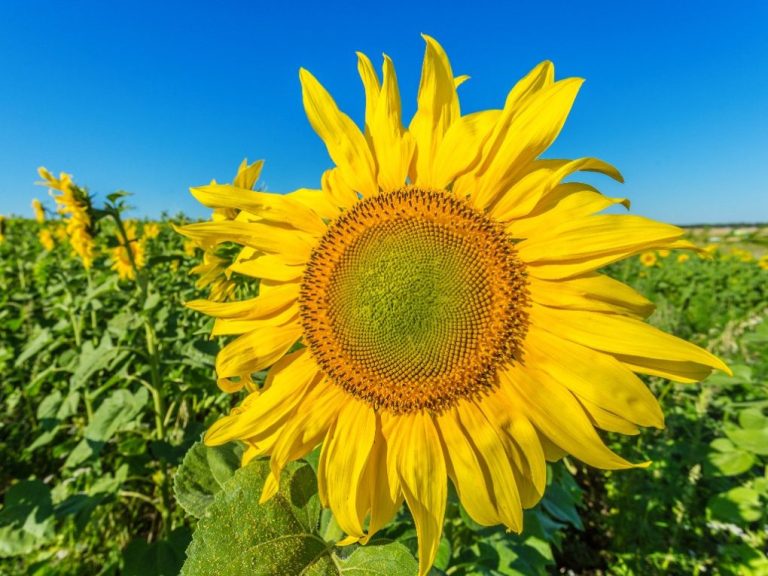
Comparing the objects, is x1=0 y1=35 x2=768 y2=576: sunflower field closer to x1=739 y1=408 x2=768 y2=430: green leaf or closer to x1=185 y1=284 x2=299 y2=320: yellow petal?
x1=185 y1=284 x2=299 y2=320: yellow petal

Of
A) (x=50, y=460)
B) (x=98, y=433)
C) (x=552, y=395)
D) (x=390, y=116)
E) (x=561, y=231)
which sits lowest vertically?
(x=50, y=460)

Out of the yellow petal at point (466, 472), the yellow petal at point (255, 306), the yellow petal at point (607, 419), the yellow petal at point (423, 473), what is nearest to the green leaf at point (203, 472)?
the yellow petal at point (255, 306)

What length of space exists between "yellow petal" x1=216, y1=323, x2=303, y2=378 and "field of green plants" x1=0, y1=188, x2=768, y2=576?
28cm

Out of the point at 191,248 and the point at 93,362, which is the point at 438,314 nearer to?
the point at 93,362

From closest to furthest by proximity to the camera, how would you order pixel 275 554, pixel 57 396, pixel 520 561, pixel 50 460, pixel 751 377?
pixel 275 554 < pixel 520 561 < pixel 751 377 < pixel 57 396 < pixel 50 460

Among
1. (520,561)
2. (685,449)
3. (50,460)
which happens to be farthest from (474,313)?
(50,460)

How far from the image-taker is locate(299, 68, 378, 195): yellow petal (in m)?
1.38

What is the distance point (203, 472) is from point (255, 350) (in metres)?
0.45

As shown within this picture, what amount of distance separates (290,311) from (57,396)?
2.74 metres

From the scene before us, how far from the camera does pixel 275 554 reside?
48.1 inches

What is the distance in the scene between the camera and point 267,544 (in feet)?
4.06

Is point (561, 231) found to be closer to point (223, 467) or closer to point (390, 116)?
point (390, 116)

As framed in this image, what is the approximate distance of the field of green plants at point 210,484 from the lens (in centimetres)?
140

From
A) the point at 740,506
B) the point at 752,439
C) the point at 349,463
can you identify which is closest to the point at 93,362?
the point at 349,463
